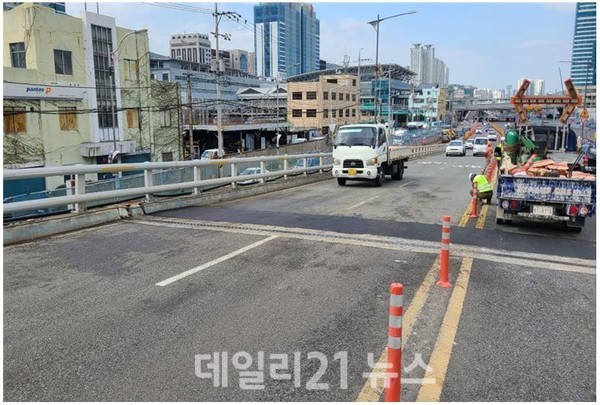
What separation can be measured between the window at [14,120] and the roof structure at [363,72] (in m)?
82.1

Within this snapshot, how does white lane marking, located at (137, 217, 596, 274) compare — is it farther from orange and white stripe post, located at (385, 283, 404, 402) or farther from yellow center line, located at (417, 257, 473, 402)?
orange and white stripe post, located at (385, 283, 404, 402)

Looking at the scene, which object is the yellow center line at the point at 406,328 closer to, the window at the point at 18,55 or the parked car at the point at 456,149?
the window at the point at 18,55

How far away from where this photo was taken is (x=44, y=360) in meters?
4.06

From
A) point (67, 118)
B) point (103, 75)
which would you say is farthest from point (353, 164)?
point (103, 75)

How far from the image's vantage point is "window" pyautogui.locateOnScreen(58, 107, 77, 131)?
103ft

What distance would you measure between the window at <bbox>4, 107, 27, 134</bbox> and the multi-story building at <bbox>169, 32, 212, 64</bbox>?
55.5 metres

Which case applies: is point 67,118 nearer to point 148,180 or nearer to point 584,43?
point 148,180

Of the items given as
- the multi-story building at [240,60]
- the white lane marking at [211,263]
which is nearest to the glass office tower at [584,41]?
the white lane marking at [211,263]

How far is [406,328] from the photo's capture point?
4.78 metres

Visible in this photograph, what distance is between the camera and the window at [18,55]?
30.6 meters

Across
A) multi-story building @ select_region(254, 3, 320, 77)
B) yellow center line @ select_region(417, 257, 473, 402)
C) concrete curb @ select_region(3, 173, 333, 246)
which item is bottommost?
yellow center line @ select_region(417, 257, 473, 402)

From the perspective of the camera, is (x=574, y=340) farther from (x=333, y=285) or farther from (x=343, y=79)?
(x=343, y=79)

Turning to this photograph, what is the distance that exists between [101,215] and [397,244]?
5.90 meters

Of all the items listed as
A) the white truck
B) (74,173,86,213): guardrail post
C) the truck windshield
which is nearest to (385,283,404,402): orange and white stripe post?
(74,173,86,213): guardrail post
